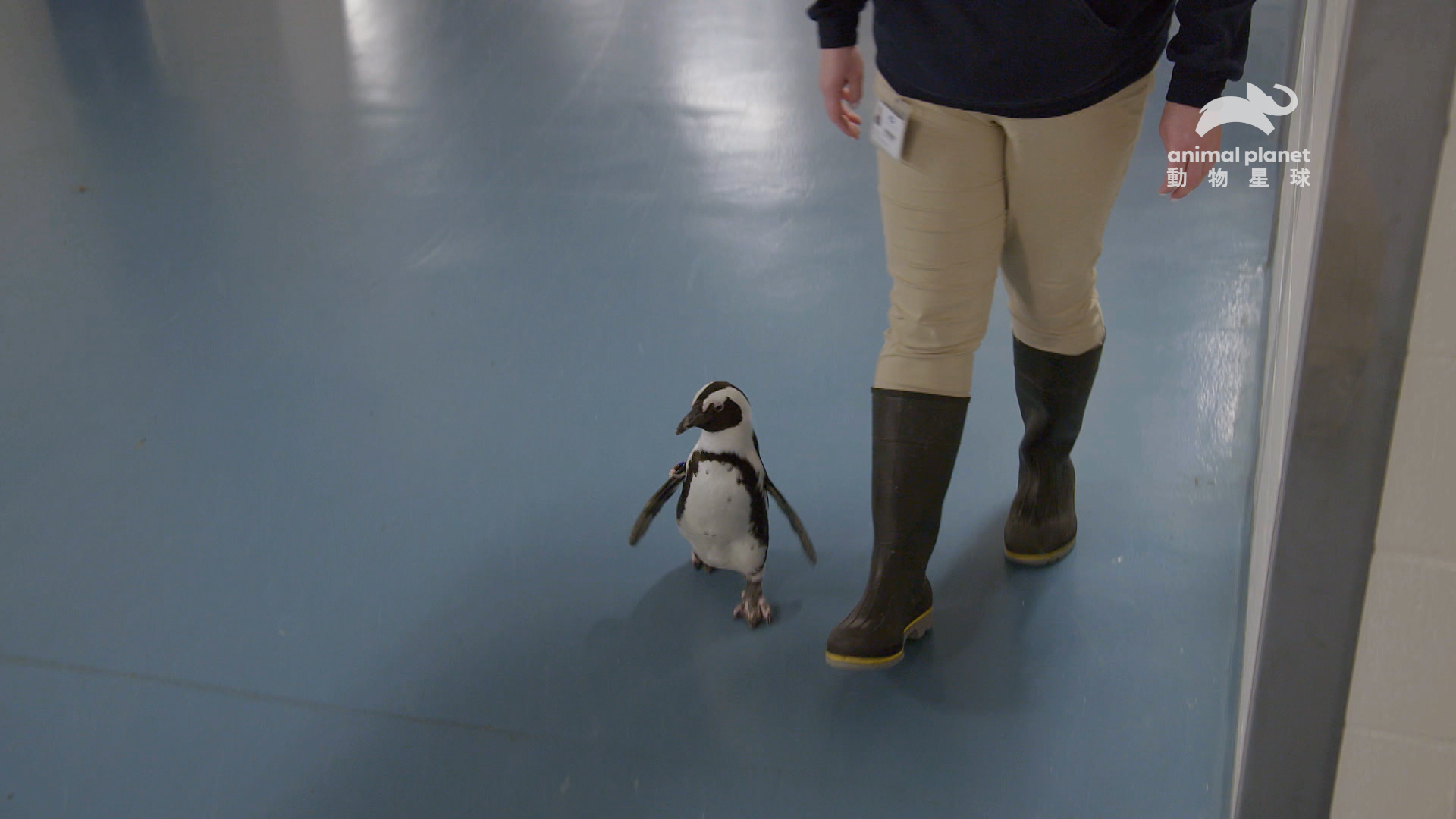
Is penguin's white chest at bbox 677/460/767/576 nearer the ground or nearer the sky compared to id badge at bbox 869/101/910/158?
nearer the ground

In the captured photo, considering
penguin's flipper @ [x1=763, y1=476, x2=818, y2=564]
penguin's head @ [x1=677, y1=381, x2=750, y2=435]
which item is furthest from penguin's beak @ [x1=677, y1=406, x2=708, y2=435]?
penguin's flipper @ [x1=763, y1=476, x2=818, y2=564]

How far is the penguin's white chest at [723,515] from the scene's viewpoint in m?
1.54

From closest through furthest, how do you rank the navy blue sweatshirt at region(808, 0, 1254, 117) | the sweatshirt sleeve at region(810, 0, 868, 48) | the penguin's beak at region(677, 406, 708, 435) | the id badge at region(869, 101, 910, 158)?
1. the navy blue sweatshirt at region(808, 0, 1254, 117)
2. the id badge at region(869, 101, 910, 158)
3. the sweatshirt sleeve at region(810, 0, 868, 48)
4. the penguin's beak at region(677, 406, 708, 435)

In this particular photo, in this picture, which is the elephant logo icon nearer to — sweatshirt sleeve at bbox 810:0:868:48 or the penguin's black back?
sweatshirt sleeve at bbox 810:0:868:48

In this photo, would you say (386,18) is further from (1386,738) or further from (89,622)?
(1386,738)

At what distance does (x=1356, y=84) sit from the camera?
740 mm

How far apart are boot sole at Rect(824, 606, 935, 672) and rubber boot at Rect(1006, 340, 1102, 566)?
0.70ft

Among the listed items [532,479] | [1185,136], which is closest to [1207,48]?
[1185,136]

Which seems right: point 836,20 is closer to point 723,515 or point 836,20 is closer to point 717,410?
point 717,410

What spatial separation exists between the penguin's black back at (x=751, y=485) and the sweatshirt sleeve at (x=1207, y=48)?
70cm

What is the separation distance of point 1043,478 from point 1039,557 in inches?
4.6

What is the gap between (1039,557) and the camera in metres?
1.66

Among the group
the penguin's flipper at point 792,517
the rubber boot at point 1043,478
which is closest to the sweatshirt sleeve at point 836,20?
the rubber boot at point 1043,478

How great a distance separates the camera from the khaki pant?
124 cm
